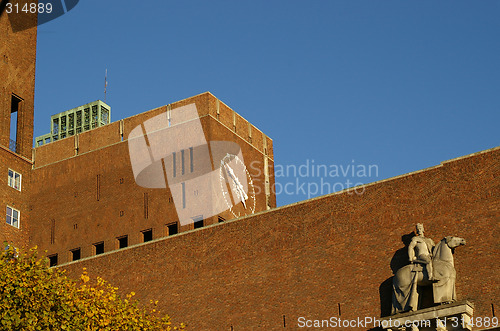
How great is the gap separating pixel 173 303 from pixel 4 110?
2019 centimetres

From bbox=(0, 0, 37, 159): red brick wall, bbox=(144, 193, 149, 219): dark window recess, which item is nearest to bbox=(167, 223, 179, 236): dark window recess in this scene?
bbox=(144, 193, 149, 219): dark window recess

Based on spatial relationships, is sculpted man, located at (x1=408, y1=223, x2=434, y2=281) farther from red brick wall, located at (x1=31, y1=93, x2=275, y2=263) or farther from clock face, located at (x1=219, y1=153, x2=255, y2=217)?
clock face, located at (x1=219, y1=153, x2=255, y2=217)

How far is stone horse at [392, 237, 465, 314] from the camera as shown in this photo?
40.6 metres

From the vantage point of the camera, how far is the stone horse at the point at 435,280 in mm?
40594

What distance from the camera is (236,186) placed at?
59.5 meters

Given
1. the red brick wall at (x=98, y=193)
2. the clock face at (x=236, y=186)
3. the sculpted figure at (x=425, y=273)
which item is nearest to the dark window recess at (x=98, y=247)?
the red brick wall at (x=98, y=193)

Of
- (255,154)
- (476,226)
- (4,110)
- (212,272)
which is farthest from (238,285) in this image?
(4,110)

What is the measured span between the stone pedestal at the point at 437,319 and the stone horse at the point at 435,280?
43cm

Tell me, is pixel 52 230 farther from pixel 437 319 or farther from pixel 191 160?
pixel 437 319

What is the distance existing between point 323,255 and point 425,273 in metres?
6.00

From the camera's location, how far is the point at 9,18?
210ft

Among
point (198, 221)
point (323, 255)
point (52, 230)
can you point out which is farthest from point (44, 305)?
point (52, 230)

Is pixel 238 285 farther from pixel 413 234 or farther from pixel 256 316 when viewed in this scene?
pixel 413 234

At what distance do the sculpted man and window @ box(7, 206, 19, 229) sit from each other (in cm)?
2903
